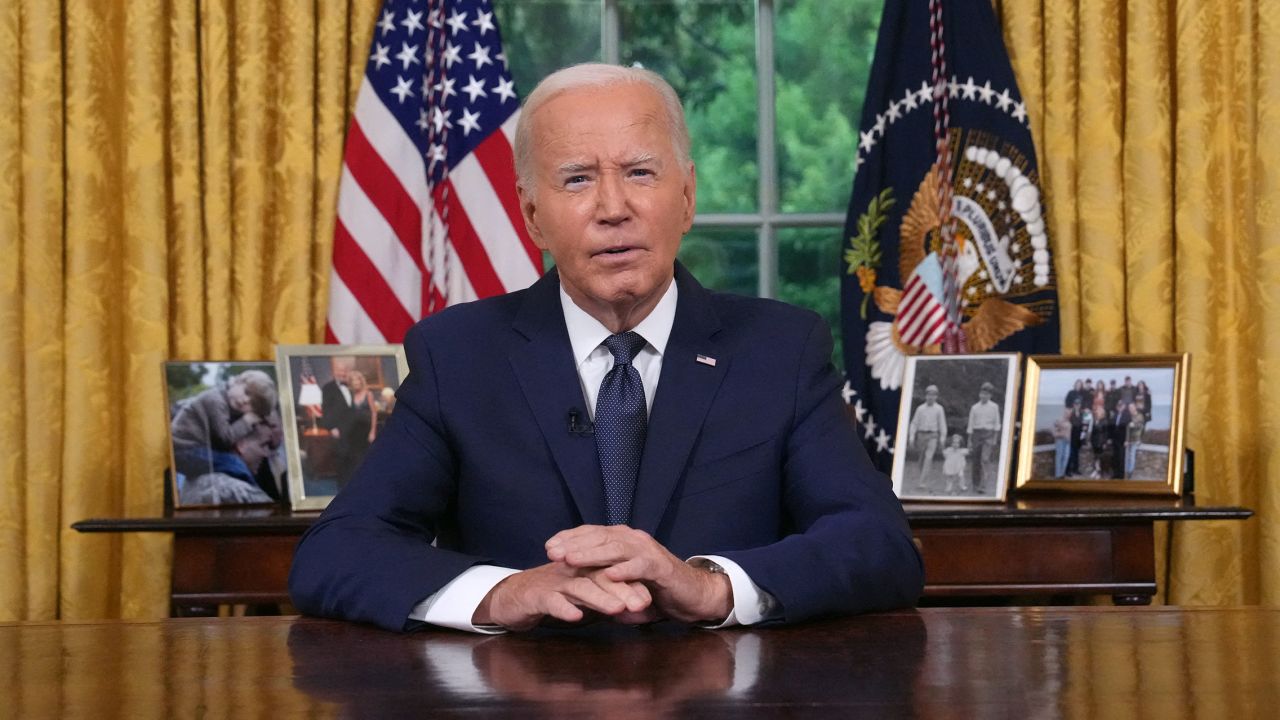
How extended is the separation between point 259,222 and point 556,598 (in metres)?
2.50

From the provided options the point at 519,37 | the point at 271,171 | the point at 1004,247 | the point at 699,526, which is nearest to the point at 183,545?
the point at 271,171

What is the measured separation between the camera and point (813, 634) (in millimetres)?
1641

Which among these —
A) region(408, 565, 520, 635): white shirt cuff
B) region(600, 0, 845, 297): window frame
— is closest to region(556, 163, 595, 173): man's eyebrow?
region(408, 565, 520, 635): white shirt cuff

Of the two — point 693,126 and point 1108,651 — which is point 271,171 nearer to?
point 693,126

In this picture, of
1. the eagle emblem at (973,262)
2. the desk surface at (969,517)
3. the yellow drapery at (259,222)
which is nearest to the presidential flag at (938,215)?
the eagle emblem at (973,262)

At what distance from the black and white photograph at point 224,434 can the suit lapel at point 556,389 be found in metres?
1.45

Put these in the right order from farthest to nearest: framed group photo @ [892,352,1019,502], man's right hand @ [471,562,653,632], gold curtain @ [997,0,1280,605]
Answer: gold curtain @ [997,0,1280,605] < framed group photo @ [892,352,1019,502] < man's right hand @ [471,562,653,632]

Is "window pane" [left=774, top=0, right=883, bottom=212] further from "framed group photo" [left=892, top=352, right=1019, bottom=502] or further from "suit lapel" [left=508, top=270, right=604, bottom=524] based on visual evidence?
"suit lapel" [left=508, top=270, right=604, bottom=524]

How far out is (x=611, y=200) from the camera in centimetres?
212

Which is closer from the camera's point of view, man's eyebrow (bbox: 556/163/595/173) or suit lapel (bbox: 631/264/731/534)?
suit lapel (bbox: 631/264/731/534)

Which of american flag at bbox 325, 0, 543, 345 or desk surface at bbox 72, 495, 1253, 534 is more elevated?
american flag at bbox 325, 0, 543, 345

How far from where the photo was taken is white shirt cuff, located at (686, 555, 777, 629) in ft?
5.57

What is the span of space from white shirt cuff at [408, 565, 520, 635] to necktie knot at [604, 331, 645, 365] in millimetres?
496

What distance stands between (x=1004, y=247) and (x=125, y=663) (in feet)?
9.11
